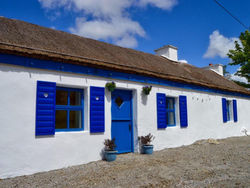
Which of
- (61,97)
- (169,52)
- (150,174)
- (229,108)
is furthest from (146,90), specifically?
(229,108)

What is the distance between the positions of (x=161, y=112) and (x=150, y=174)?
3.77 meters

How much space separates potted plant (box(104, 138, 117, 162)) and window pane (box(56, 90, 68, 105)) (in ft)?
5.59

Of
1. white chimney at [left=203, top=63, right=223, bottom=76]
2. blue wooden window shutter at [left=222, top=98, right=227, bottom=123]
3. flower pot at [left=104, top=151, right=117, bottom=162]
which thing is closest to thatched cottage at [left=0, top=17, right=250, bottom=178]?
flower pot at [left=104, top=151, right=117, bottom=162]

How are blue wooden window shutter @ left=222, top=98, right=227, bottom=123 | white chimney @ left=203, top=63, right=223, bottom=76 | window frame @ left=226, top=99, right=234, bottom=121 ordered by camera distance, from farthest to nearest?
white chimney @ left=203, top=63, right=223, bottom=76 → window frame @ left=226, top=99, right=234, bottom=121 → blue wooden window shutter @ left=222, top=98, right=227, bottom=123

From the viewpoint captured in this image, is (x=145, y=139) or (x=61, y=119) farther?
(x=145, y=139)

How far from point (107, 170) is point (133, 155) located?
1.96 meters

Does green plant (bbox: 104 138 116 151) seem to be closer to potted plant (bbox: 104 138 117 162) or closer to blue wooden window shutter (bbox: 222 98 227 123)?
potted plant (bbox: 104 138 117 162)

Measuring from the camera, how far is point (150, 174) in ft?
16.8

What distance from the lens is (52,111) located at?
5.81m

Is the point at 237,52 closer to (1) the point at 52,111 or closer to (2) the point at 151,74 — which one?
(2) the point at 151,74

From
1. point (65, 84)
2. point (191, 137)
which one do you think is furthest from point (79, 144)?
point (191, 137)

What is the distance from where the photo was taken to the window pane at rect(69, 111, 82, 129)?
651cm

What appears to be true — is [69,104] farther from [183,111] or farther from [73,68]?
[183,111]

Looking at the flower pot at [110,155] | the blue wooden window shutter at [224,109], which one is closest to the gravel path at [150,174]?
the flower pot at [110,155]
